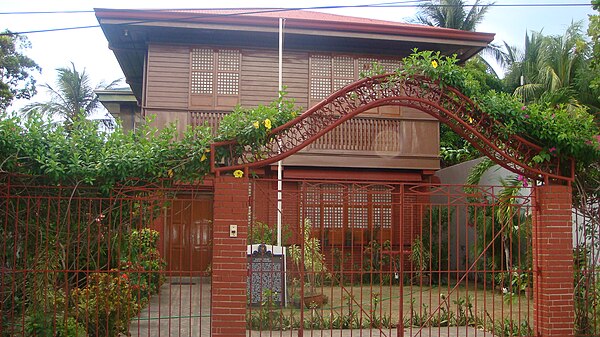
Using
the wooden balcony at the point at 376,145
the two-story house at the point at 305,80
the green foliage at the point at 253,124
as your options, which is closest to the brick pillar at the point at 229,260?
the green foliage at the point at 253,124

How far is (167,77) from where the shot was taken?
15562mm

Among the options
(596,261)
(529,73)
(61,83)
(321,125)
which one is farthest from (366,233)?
(61,83)

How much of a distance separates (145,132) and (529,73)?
24504 mm

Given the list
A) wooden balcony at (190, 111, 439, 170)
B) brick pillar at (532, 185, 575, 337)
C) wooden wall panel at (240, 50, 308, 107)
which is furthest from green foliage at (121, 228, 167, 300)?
brick pillar at (532, 185, 575, 337)

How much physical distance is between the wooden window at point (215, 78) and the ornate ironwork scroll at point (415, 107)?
7829mm

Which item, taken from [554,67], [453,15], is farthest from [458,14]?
[554,67]

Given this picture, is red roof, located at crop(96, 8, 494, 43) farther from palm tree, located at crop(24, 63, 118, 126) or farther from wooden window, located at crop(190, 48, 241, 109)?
palm tree, located at crop(24, 63, 118, 126)

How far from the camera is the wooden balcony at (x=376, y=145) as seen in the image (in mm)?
15672

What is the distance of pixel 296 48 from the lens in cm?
1609

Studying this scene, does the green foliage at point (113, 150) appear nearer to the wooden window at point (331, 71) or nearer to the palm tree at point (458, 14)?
the wooden window at point (331, 71)

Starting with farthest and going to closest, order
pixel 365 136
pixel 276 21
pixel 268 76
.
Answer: pixel 268 76 < pixel 365 136 < pixel 276 21

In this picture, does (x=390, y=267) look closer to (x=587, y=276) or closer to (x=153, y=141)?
(x=587, y=276)

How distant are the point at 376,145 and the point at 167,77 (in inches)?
224

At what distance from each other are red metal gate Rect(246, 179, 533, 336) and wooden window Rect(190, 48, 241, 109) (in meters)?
2.47
